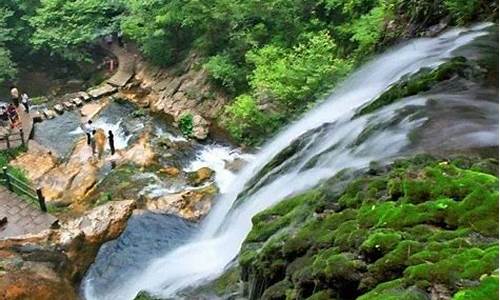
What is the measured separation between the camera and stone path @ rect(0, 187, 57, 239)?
1386cm

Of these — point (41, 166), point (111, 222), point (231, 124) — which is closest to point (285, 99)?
point (231, 124)

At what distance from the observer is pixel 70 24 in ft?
84.5

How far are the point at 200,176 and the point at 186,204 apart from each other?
2193 millimetres

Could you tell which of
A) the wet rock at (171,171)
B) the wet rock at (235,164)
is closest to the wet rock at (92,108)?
the wet rock at (171,171)

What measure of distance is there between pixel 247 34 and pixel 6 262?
1109 cm

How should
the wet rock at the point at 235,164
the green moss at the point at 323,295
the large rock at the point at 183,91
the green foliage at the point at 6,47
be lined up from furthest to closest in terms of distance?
the green foliage at the point at 6,47 < the large rock at the point at 183,91 < the wet rock at the point at 235,164 < the green moss at the point at 323,295

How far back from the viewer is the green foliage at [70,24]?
25.3m

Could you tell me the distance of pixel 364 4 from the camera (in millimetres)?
18250

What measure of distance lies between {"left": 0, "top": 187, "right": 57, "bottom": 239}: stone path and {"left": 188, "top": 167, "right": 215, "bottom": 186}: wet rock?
13.5 feet

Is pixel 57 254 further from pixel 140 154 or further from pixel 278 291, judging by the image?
pixel 278 291

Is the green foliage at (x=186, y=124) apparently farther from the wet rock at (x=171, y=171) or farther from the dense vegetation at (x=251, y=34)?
the wet rock at (x=171, y=171)

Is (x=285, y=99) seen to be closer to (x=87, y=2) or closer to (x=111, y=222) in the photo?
(x=111, y=222)

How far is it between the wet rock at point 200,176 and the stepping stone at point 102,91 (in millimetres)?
8757

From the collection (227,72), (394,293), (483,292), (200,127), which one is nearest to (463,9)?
(227,72)
